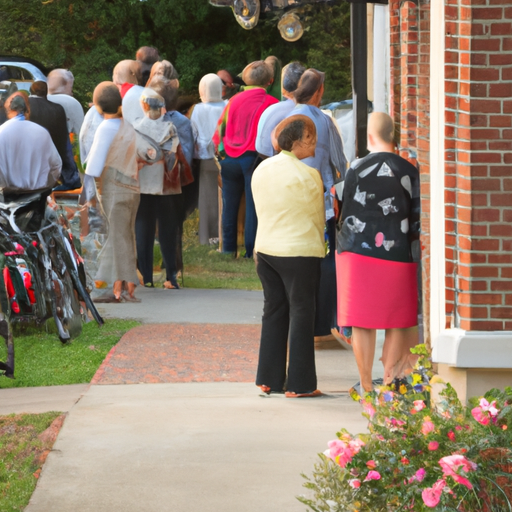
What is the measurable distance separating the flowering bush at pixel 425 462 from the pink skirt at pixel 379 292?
2.27 meters

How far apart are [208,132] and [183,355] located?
4.96 m

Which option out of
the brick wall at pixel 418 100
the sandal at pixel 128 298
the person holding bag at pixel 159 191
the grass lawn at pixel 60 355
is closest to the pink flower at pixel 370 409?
the brick wall at pixel 418 100

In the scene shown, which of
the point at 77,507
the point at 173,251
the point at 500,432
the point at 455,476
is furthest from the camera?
the point at 173,251

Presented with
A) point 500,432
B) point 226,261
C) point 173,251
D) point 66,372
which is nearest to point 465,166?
point 500,432

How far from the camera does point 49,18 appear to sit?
79.5ft

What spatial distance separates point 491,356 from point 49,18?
19.5 meters

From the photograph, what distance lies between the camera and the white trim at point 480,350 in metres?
6.24

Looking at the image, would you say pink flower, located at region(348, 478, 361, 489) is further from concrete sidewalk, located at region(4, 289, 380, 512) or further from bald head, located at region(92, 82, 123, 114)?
bald head, located at region(92, 82, 123, 114)

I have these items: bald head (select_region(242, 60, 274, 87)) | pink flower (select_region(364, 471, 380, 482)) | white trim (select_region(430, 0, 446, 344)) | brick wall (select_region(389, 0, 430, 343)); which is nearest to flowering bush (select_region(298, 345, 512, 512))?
pink flower (select_region(364, 471, 380, 482))

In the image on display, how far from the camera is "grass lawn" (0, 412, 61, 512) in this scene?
589 centimetres

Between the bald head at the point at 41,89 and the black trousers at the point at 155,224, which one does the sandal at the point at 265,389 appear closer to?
the black trousers at the point at 155,224

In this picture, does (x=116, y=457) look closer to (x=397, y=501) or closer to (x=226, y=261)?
(x=397, y=501)

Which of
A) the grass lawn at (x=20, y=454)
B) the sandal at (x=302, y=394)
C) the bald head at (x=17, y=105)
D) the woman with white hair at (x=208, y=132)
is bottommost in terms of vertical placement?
the sandal at (x=302, y=394)

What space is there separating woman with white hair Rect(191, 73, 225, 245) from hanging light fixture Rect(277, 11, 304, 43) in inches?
44.1
